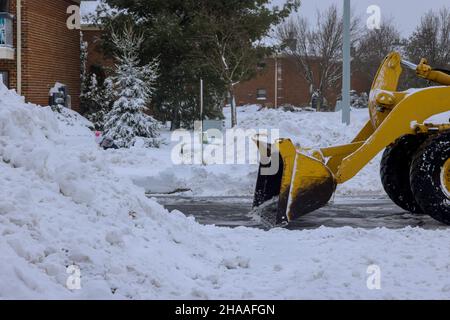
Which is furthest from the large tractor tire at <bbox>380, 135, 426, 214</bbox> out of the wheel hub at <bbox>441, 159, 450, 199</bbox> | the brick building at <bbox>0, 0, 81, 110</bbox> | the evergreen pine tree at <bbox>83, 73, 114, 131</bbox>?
the evergreen pine tree at <bbox>83, 73, 114, 131</bbox>

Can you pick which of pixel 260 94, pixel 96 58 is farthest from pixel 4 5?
pixel 260 94

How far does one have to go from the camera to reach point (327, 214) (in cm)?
1083

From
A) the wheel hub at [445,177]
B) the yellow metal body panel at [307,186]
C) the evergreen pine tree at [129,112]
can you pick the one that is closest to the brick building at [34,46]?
the evergreen pine tree at [129,112]

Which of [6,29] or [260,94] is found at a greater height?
[6,29]

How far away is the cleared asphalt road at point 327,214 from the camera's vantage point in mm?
9977

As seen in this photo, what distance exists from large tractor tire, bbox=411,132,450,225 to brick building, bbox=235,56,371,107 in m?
40.1

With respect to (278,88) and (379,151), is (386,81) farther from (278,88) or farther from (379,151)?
(278,88)

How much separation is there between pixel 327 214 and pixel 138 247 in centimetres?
489

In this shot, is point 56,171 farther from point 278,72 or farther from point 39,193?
point 278,72

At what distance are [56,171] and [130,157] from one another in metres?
9.27

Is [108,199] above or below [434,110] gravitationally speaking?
below

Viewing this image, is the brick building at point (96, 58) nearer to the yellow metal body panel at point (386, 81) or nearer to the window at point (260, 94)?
the yellow metal body panel at point (386, 81)

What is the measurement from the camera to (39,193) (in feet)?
21.2
